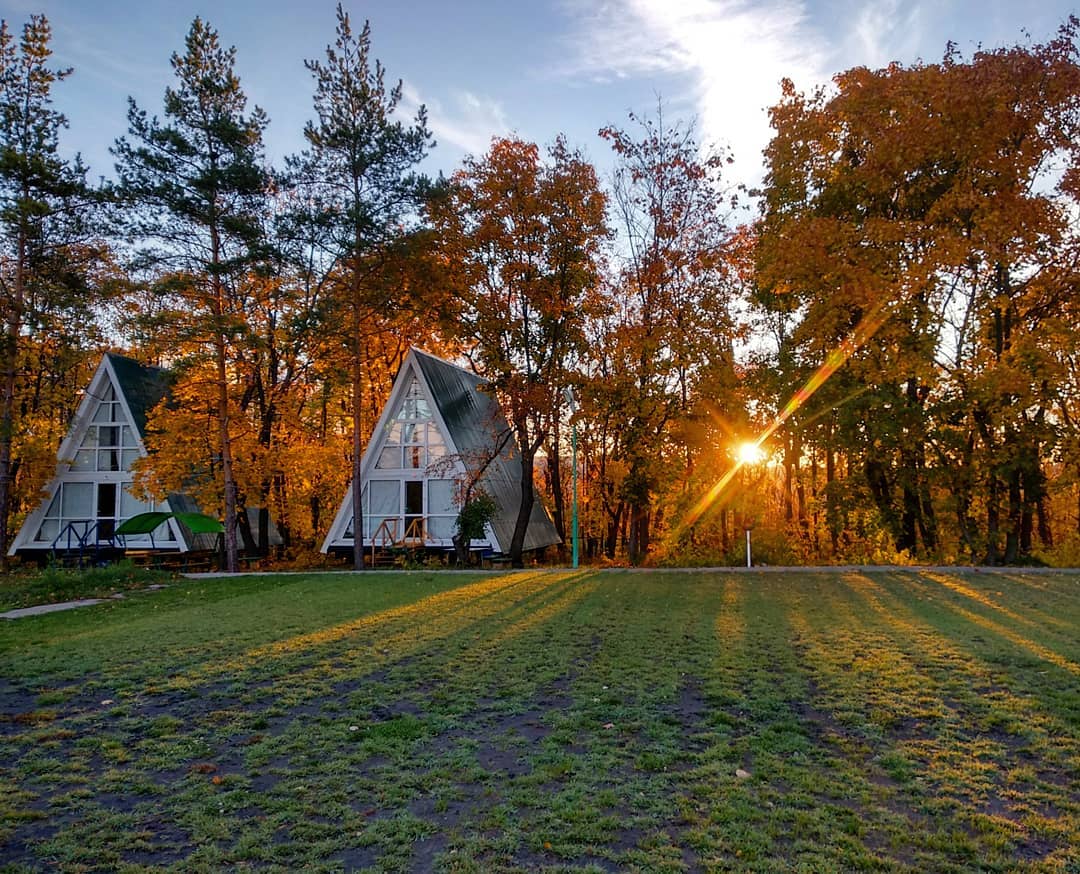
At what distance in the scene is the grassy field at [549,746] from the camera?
10.3 feet

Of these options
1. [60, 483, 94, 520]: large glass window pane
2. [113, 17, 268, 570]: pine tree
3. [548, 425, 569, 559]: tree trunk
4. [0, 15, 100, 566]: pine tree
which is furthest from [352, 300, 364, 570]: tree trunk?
[60, 483, 94, 520]: large glass window pane

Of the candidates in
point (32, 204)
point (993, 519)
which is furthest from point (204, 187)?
point (993, 519)

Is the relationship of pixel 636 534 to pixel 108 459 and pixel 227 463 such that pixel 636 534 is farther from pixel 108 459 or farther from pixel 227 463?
pixel 108 459

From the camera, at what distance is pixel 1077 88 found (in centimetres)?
1550

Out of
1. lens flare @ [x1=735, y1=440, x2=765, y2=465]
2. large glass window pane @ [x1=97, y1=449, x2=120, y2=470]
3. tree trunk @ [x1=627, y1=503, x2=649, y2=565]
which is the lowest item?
tree trunk @ [x1=627, y1=503, x2=649, y2=565]

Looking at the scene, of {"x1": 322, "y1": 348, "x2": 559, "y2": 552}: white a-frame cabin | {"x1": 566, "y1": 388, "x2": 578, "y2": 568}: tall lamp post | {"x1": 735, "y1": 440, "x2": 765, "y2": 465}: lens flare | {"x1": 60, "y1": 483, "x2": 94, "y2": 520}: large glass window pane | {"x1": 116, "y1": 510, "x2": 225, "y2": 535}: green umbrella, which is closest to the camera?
{"x1": 566, "y1": 388, "x2": 578, "y2": 568}: tall lamp post

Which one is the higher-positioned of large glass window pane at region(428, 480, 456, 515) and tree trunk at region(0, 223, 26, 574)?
tree trunk at region(0, 223, 26, 574)

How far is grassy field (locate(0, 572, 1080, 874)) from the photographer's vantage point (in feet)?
10.3

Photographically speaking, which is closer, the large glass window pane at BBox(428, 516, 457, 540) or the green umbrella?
the green umbrella

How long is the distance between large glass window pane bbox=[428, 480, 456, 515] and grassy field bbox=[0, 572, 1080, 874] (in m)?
12.2

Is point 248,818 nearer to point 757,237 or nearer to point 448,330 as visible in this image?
point 448,330

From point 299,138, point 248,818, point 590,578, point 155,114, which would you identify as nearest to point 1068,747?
point 248,818

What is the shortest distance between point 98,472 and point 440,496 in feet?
42.6

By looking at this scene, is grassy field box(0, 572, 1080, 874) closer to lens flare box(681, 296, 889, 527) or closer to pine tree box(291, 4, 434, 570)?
lens flare box(681, 296, 889, 527)
